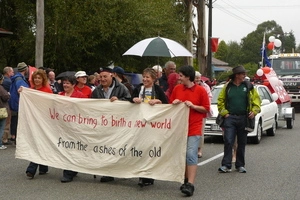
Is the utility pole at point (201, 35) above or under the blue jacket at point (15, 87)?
above

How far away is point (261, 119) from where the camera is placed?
1534 centimetres

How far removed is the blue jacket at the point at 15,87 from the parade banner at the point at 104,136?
3.98 meters

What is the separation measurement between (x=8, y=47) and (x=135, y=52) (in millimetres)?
16788

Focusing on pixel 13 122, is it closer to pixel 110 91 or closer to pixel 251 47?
pixel 110 91

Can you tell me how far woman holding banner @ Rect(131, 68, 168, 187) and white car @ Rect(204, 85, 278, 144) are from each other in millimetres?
5874

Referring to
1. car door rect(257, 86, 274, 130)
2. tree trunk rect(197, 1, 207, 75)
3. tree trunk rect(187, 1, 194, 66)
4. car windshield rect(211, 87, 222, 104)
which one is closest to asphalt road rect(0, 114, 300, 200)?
car door rect(257, 86, 274, 130)

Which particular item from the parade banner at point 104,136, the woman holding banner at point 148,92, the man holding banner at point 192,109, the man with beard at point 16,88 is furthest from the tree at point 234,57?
the man holding banner at point 192,109

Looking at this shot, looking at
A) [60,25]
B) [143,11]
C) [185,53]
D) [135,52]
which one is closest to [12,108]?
[135,52]

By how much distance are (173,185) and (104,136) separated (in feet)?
4.14

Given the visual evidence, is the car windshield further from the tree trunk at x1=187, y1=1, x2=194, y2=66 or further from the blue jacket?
the tree trunk at x1=187, y1=1, x2=194, y2=66

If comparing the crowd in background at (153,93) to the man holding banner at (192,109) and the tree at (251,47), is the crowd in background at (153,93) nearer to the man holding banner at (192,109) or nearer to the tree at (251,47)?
the man holding banner at (192,109)

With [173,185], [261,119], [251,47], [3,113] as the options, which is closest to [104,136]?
[173,185]

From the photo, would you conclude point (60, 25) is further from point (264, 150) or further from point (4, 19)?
point (264, 150)

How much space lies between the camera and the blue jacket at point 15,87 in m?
13.8
